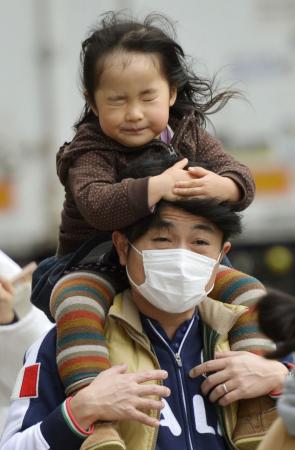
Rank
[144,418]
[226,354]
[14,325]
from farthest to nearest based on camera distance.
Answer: [14,325] < [226,354] < [144,418]

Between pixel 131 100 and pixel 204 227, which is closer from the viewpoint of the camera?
pixel 204 227

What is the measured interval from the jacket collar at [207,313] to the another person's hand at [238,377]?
104 millimetres

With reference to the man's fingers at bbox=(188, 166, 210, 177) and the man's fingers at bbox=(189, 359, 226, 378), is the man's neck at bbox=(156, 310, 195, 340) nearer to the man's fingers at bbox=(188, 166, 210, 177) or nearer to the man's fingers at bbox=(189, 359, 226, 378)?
the man's fingers at bbox=(189, 359, 226, 378)

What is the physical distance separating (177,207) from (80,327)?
410mm

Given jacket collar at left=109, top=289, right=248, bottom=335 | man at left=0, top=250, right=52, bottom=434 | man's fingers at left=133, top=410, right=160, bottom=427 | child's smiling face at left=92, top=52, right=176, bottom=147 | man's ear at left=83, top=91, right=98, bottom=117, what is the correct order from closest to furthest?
man's fingers at left=133, top=410, right=160, bottom=427
jacket collar at left=109, top=289, right=248, bottom=335
child's smiling face at left=92, top=52, right=176, bottom=147
man's ear at left=83, top=91, right=98, bottom=117
man at left=0, top=250, right=52, bottom=434

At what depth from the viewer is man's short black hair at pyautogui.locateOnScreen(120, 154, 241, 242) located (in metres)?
3.60

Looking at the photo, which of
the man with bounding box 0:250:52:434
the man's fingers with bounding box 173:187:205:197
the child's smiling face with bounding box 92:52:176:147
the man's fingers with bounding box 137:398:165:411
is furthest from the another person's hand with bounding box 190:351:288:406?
the man with bounding box 0:250:52:434

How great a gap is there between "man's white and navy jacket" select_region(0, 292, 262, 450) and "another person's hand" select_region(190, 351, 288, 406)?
58 millimetres

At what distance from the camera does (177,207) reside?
11.8 feet

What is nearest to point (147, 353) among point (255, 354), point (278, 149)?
point (255, 354)

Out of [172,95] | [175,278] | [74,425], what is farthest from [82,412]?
[172,95]

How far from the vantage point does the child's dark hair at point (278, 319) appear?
2.81 metres

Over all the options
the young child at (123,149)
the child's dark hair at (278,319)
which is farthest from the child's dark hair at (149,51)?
the child's dark hair at (278,319)

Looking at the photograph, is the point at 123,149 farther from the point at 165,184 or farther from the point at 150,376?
the point at 150,376
